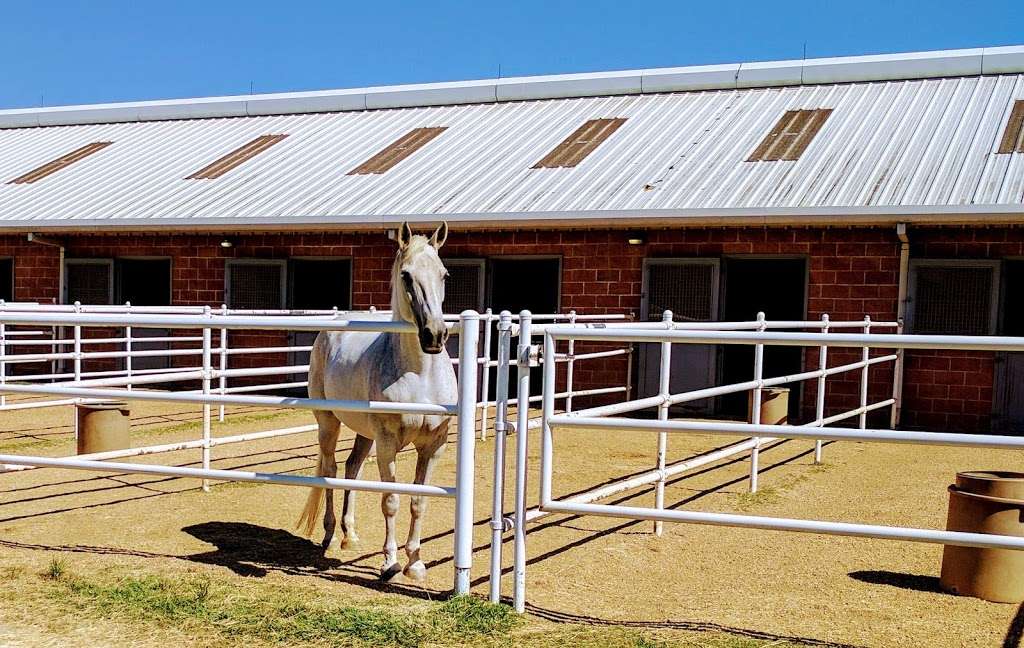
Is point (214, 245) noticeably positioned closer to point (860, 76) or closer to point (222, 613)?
point (860, 76)

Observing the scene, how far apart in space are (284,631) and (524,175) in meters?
10.8

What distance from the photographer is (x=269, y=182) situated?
15859 millimetres

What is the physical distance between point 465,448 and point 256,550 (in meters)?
1.67

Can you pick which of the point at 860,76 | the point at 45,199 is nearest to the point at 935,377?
the point at 860,76

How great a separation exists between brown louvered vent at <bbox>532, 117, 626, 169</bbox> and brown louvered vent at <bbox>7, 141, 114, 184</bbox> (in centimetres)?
943

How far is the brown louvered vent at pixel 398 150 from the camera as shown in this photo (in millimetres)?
15820

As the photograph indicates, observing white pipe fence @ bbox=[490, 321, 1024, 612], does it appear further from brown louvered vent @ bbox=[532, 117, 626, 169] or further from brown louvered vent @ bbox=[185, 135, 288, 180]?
brown louvered vent @ bbox=[185, 135, 288, 180]

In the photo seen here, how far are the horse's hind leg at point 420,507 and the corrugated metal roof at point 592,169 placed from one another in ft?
23.9

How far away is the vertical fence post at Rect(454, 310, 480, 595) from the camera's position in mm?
4352

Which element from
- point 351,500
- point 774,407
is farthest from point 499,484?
point 774,407

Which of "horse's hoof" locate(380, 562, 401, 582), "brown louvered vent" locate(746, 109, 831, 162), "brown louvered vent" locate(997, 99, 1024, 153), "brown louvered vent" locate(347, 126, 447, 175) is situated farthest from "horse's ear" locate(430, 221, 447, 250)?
"brown louvered vent" locate(347, 126, 447, 175)

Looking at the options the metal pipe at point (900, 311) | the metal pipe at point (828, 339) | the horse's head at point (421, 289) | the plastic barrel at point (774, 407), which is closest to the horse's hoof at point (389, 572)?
the horse's head at point (421, 289)

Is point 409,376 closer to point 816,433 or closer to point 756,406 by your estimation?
point 816,433

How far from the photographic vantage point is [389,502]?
4.87 m
